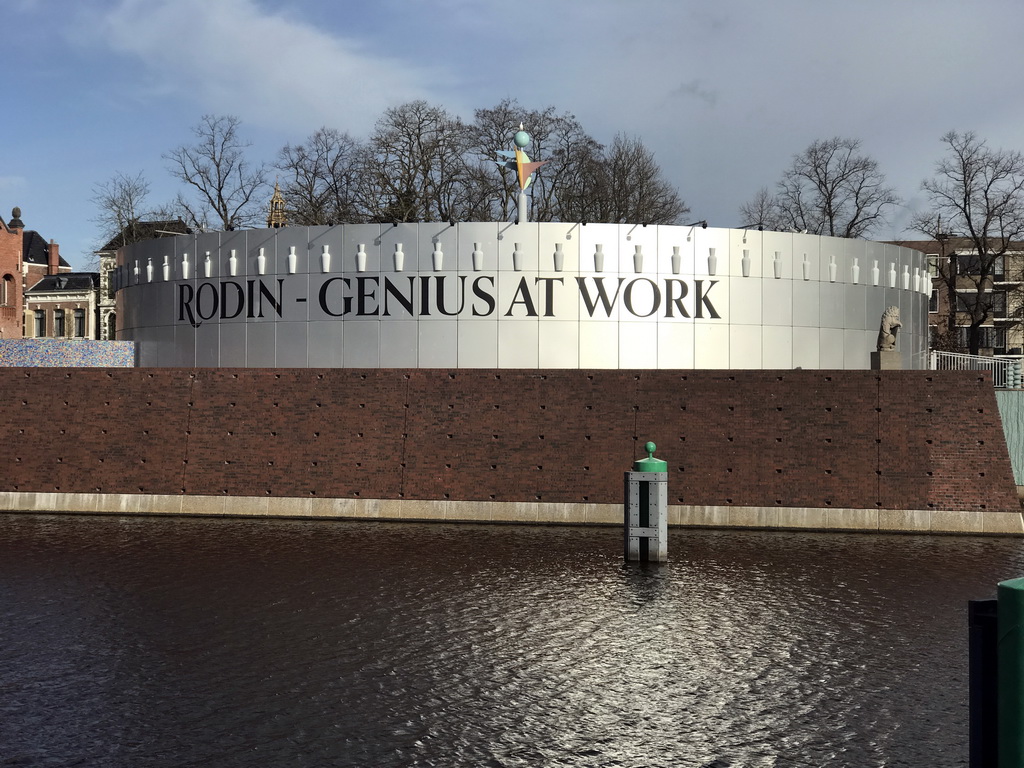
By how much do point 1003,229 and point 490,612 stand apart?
47.3 meters

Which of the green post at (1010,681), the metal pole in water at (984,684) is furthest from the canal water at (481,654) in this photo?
the green post at (1010,681)

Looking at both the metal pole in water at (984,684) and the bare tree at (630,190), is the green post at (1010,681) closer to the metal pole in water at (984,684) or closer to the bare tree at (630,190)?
the metal pole in water at (984,684)

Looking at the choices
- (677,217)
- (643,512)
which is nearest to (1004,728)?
(643,512)

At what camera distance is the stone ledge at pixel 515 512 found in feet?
72.4

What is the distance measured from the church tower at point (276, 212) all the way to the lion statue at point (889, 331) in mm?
40627

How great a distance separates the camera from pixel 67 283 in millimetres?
88875

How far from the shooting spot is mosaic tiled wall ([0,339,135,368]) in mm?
29875

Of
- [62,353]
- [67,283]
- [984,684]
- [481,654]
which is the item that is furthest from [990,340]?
[984,684]

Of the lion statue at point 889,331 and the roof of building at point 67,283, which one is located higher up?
the roof of building at point 67,283

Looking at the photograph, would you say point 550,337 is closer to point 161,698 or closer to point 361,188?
point 161,698

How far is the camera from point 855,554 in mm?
19016

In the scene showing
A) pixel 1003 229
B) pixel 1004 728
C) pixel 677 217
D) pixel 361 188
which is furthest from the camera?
pixel 677 217

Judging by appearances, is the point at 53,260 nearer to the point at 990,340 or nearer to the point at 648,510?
the point at 990,340

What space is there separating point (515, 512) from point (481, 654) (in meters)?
11.4
